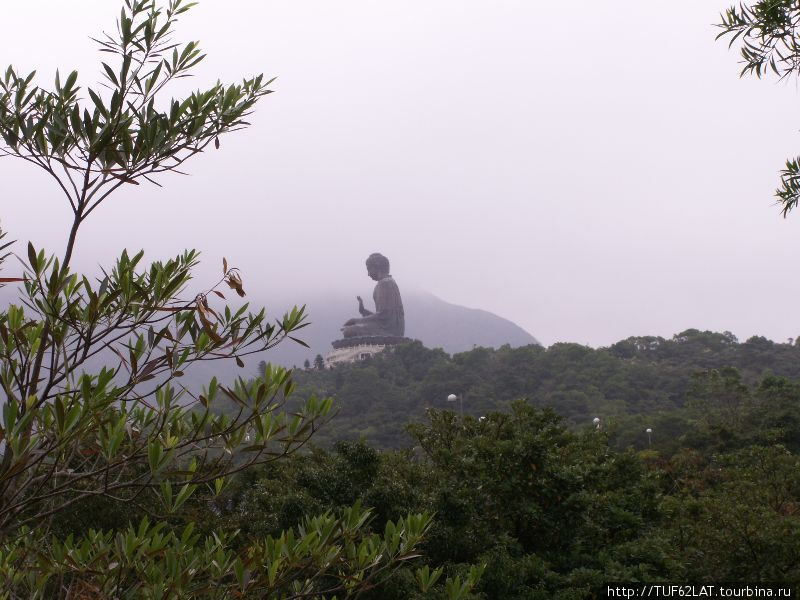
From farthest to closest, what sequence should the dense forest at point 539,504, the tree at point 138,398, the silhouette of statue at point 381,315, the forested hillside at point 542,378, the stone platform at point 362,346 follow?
the silhouette of statue at point 381,315
the stone platform at point 362,346
the forested hillside at point 542,378
the dense forest at point 539,504
the tree at point 138,398

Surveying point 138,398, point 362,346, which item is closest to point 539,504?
point 138,398

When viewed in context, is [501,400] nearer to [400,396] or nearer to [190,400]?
[400,396]

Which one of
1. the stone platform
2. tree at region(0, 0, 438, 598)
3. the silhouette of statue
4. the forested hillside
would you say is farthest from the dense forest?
the silhouette of statue

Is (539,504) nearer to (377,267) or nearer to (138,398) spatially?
(138,398)

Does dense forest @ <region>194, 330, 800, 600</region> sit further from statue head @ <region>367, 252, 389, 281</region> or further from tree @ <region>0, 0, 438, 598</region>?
statue head @ <region>367, 252, 389, 281</region>

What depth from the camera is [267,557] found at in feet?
10.3

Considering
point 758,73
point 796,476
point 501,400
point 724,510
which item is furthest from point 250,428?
point 501,400

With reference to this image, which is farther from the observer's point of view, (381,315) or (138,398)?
(381,315)

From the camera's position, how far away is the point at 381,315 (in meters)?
67.6

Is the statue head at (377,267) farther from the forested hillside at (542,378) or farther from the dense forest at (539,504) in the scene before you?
the dense forest at (539,504)

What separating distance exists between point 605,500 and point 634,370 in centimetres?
4223

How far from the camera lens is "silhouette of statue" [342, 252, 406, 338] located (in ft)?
220

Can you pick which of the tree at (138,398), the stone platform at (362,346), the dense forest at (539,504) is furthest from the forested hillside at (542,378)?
the tree at (138,398)

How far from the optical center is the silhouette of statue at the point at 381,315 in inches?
2640
